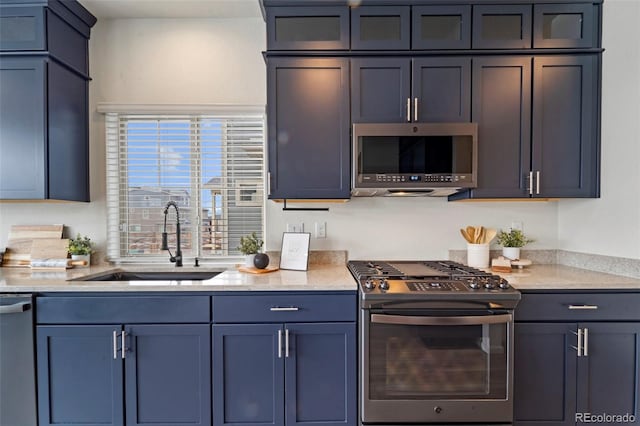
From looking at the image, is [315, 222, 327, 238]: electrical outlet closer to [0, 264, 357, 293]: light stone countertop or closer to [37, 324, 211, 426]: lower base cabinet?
[0, 264, 357, 293]: light stone countertop

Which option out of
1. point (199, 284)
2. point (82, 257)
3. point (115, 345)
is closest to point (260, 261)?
point (199, 284)

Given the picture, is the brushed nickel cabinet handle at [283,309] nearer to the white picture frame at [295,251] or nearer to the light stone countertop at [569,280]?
the white picture frame at [295,251]

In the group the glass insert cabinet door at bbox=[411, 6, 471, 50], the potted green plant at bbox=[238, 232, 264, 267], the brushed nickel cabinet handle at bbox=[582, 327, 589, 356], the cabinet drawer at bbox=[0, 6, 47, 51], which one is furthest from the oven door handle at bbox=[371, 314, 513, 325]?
the cabinet drawer at bbox=[0, 6, 47, 51]

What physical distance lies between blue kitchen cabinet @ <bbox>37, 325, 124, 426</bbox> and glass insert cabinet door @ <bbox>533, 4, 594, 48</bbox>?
3.11 m

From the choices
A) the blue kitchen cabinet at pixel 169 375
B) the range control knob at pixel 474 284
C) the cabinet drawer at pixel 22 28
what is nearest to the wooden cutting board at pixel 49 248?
the blue kitchen cabinet at pixel 169 375

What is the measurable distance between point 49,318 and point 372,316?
1.76m

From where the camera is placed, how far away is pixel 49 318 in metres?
1.69

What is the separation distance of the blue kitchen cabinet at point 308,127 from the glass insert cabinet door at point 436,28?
0.52m

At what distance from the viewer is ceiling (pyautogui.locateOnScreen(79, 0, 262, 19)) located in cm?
220

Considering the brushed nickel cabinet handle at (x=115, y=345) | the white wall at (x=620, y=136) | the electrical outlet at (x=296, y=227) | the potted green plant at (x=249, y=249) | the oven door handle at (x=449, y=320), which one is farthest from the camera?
the electrical outlet at (x=296, y=227)

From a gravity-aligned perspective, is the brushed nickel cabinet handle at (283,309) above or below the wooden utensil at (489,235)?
below

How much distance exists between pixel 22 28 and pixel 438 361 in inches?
127

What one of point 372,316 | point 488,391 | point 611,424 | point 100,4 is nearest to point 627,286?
point 611,424

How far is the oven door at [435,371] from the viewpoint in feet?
5.28
